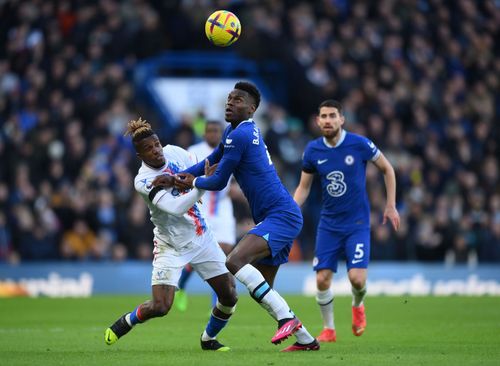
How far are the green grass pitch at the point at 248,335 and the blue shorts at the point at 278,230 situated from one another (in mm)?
1003

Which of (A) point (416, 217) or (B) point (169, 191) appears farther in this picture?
(A) point (416, 217)

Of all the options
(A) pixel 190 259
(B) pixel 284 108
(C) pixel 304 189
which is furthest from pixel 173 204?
(B) pixel 284 108

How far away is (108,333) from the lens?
33.3 ft

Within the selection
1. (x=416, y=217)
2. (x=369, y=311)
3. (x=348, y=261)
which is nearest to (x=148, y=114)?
(x=416, y=217)

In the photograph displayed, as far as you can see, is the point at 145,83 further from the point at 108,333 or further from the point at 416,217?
the point at 108,333

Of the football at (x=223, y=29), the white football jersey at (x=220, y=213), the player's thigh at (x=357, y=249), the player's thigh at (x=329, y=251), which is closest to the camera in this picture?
the football at (x=223, y=29)

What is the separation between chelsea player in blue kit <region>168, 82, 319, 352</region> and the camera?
31.3 feet

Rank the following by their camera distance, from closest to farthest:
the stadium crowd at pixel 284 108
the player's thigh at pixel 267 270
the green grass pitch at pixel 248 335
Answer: the green grass pitch at pixel 248 335
the player's thigh at pixel 267 270
the stadium crowd at pixel 284 108

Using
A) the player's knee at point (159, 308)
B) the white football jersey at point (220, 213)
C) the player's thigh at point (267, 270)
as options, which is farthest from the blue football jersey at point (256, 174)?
the white football jersey at point (220, 213)

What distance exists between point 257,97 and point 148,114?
14977 mm

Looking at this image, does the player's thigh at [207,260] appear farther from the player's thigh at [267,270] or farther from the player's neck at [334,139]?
the player's neck at [334,139]

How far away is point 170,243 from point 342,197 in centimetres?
257

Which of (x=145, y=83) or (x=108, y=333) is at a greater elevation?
(x=145, y=83)

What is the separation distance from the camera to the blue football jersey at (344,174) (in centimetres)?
1189
